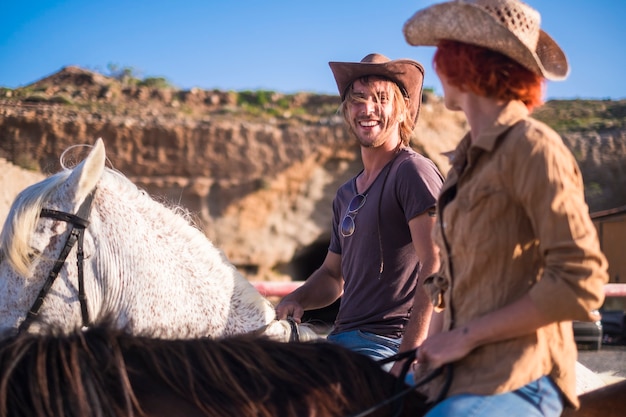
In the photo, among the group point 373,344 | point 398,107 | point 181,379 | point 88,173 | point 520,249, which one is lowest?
point 373,344

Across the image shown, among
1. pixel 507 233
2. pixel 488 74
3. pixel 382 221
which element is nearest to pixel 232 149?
pixel 382 221

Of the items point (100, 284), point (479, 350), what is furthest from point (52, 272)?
point (479, 350)

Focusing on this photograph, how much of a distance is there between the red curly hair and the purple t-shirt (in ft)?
3.63

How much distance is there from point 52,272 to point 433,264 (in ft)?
5.10

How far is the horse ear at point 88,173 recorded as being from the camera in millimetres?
2723

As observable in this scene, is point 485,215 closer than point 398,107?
Yes

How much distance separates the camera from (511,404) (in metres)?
1.75

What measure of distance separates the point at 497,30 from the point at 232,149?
45.6ft

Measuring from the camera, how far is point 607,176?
17.5 m

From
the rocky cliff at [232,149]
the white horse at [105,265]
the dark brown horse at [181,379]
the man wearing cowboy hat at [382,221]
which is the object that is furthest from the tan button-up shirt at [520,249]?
the rocky cliff at [232,149]

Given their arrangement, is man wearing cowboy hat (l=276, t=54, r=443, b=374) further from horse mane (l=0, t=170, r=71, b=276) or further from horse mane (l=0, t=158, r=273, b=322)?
horse mane (l=0, t=170, r=71, b=276)

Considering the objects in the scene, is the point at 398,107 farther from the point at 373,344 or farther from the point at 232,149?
the point at 232,149

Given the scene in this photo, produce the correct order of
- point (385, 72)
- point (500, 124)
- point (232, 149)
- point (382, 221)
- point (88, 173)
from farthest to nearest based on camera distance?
point (232, 149) < point (385, 72) < point (382, 221) < point (88, 173) < point (500, 124)

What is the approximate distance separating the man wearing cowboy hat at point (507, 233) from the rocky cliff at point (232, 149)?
43.4 feet
